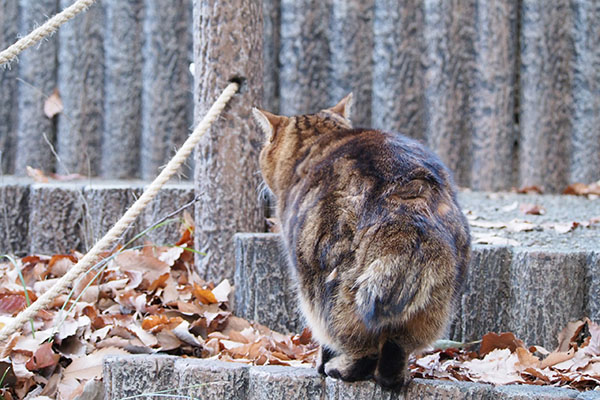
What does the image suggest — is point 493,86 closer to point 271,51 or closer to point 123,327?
point 271,51

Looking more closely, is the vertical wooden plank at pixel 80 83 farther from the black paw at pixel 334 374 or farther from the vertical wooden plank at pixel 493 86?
the black paw at pixel 334 374

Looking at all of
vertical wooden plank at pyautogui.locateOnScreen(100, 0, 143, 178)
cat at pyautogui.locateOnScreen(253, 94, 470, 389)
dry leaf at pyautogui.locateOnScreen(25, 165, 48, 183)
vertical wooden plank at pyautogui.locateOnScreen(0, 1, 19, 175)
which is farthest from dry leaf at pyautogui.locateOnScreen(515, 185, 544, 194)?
vertical wooden plank at pyautogui.locateOnScreen(0, 1, 19, 175)

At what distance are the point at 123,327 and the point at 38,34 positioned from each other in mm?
1087

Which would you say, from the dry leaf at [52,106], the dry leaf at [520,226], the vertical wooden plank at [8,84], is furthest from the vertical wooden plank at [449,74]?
the vertical wooden plank at [8,84]

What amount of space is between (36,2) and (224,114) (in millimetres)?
1965

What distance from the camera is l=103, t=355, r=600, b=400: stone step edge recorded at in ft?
6.23

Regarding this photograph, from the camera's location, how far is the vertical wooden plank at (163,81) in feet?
13.9

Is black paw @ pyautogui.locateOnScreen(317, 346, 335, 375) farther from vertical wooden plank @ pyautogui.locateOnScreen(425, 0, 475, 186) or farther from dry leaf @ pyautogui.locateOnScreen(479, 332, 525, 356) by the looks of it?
vertical wooden plank @ pyautogui.locateOnScreen(425, 0, 475, 186)

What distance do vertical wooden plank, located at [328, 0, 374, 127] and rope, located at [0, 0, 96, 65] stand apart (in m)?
1.98

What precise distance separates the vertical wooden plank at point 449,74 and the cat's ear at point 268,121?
61.5 inches

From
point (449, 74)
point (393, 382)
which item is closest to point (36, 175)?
point (449, 74)

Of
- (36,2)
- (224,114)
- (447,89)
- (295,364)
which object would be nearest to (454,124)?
(447,89)

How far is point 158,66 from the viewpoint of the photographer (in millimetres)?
4238

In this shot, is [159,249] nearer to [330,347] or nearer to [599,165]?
[330,347]
